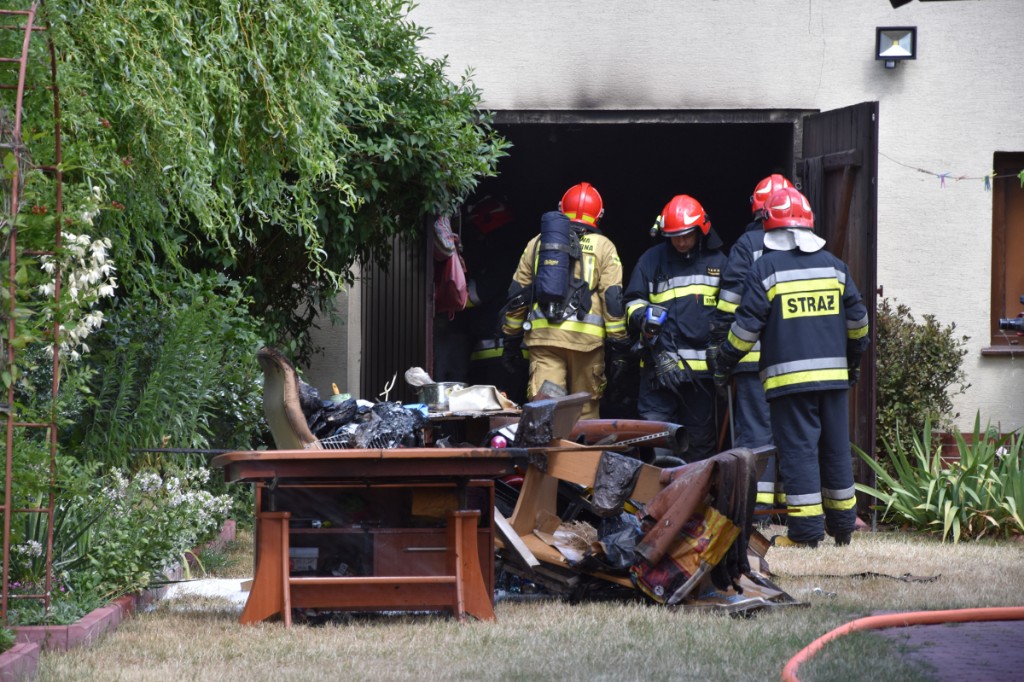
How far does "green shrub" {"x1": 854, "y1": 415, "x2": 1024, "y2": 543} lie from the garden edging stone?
4.81 meters

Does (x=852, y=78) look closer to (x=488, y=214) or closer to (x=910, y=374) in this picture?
(x=910, y=374)

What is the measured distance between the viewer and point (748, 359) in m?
9.15

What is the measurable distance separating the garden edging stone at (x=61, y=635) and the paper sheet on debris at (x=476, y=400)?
1948 millimetres

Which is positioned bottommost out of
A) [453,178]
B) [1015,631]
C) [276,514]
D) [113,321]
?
[1015,631]

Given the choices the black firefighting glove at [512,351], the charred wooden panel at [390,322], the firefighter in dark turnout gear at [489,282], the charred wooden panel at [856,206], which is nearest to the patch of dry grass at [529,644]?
the charred wooden panel at [856,206]

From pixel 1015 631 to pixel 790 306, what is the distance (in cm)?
301

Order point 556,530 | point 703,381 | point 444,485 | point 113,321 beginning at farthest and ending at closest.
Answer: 1. point 703,381
2. point 113,321
3. point 556,530
4. point 444,485

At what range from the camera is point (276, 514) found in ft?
18.5

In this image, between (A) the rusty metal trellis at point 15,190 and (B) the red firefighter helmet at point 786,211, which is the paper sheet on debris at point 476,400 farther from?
(A) the rusty metal trellis at point 15,190

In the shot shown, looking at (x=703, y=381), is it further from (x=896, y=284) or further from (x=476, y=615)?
(x=476, y=615)

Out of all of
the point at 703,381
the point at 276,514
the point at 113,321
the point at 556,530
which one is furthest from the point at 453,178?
the point at 276,514

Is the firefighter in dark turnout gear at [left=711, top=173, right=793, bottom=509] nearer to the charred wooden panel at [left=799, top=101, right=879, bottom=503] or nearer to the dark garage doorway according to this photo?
the charred wooden panel at [left=799, top=101, right=879, bottom=503]

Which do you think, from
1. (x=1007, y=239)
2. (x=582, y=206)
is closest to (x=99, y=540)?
(x=582, y=206)

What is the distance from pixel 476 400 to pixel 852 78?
4.65m
